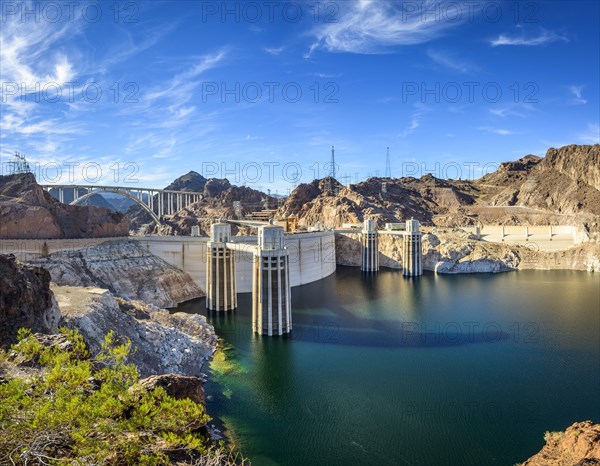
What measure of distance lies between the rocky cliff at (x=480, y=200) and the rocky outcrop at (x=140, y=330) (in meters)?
50.4

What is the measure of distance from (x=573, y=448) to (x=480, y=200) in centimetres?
10298

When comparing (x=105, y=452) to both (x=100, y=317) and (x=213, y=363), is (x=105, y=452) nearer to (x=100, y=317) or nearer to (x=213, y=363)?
(x=100, y=317)

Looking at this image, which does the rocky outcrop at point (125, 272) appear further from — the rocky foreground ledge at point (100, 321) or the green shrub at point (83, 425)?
the green shrub at point (83, 425)

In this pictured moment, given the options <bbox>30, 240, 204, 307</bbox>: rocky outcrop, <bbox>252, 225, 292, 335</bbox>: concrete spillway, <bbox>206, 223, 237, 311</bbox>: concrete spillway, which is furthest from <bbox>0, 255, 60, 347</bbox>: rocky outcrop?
<bbox>206, 223, 237, 311</bbox>: concrete spillway

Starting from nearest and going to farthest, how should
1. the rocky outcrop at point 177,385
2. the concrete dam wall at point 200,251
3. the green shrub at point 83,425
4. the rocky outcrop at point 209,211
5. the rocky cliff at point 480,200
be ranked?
the green shrub at point 83,425 < the rocky outcrop at point 177,385 < the concrete dam wall at point 200,251 < the rocky outcrop at point 209,211 < the rocky cliff at point 480,200

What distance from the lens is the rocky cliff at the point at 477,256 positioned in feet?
180

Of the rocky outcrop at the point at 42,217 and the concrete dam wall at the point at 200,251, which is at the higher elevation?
the rocky outcrop at the point at 42,217

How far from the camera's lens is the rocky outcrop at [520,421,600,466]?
20.8 feet

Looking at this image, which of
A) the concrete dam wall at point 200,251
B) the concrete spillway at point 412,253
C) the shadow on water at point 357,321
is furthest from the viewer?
the concrete spillway at point 412,253

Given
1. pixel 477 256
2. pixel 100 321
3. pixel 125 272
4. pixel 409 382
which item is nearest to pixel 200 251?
pixel 125 272

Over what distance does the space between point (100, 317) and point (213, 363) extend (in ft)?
21.2

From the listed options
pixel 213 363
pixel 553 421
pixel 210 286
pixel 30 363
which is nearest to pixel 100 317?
pixel 213 363

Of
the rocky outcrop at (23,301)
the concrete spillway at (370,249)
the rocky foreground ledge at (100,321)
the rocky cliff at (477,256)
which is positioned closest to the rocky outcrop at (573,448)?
the rocky foreground ledge at (100,321)

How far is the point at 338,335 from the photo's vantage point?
26375 mm
